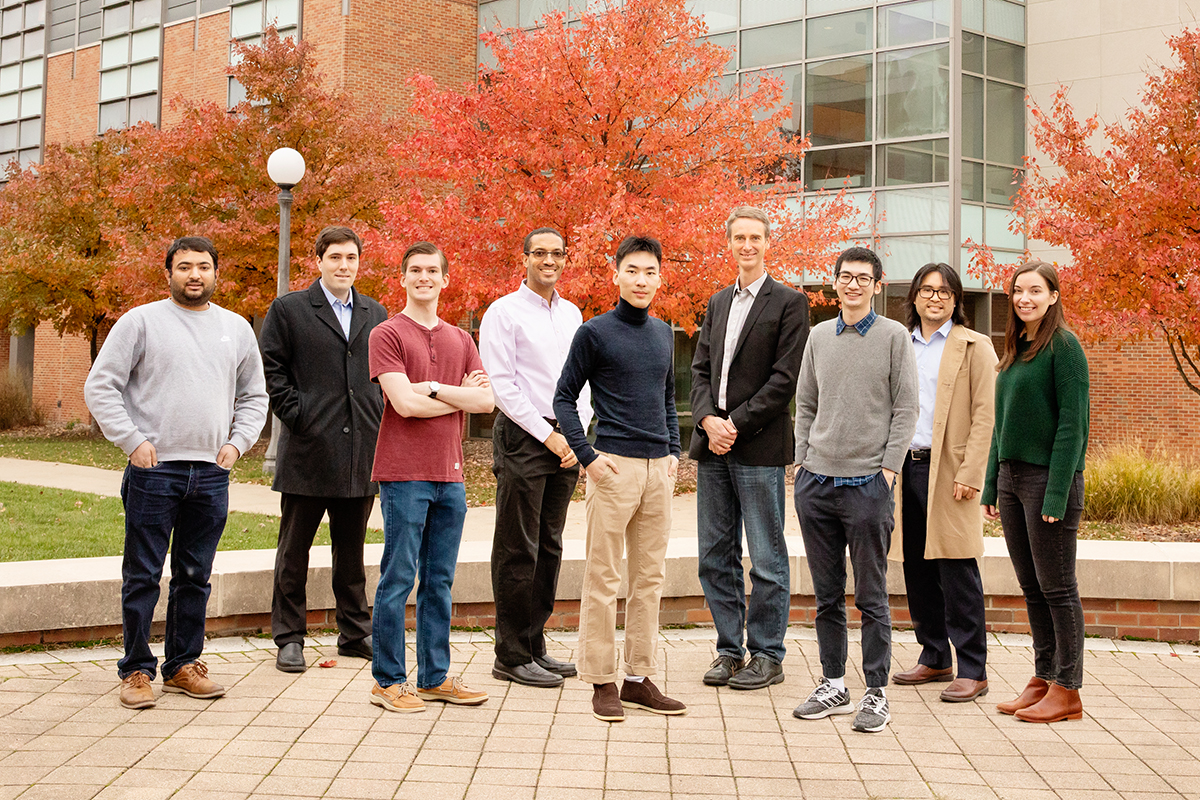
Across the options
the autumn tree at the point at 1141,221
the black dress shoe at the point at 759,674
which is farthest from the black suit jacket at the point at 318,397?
the autumn tree at the point at 1141,221

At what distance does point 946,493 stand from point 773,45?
1624cm

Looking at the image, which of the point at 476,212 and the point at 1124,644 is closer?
the point at 1124,644

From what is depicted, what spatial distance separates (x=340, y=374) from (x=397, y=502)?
1.14m

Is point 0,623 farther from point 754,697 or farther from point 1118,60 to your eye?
point 1118,60

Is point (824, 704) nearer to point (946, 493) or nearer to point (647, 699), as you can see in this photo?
point (647, 699)

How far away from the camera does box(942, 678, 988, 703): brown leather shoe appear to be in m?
5.18

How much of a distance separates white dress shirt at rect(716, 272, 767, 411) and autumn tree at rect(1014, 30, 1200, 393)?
7.32m

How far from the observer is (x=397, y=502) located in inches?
192

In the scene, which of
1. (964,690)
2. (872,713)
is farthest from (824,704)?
(964,690)

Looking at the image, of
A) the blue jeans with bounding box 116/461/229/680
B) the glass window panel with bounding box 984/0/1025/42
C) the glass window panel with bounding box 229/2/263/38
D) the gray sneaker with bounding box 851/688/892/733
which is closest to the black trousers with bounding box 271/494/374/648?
the blue jeans with bounding box 116/461/229/680

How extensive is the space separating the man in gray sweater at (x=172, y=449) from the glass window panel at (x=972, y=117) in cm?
1656

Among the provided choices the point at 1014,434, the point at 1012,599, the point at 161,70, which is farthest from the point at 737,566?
the point at 161,70

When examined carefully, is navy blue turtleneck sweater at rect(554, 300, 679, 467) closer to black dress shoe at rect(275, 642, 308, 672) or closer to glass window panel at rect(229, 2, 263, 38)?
black dress shoe at rect(275, 642, 308, 672)

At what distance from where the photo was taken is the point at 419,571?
513 centimetres
